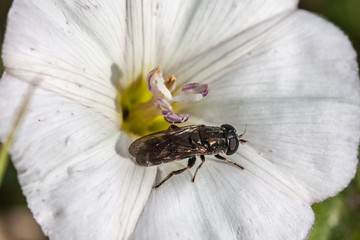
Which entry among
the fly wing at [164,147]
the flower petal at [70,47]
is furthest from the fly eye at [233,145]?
the flower petal at [70,47]

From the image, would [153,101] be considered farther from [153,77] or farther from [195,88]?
[195,88]

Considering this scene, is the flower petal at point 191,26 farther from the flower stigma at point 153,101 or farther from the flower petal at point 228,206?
the flower petal at point 228,206

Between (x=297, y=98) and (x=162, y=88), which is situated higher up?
(x=162, y=88)

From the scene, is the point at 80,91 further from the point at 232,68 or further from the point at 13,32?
the point at 232,68

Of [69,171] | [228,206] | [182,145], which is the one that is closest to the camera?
[69,171]

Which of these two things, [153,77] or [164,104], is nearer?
[164,104]

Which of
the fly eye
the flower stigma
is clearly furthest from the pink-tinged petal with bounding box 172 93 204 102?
the fly eye

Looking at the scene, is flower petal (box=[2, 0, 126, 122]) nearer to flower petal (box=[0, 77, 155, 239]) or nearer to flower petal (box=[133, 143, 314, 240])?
flower petal (box=[0, 77, 155, 239])

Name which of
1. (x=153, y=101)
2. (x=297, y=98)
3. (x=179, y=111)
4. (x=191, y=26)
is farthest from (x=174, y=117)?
(x=297, y=98)
